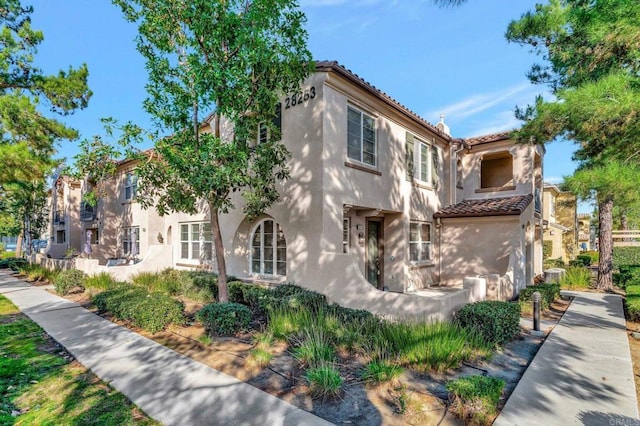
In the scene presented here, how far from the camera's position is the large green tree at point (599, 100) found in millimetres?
6934

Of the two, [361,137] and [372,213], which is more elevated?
[361,137]

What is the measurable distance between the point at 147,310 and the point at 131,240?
16.0 meters

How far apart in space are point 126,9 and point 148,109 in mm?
2665

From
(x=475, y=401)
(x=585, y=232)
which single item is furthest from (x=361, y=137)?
(x=585, y=232)

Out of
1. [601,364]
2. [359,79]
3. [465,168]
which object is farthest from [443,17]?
[465,168]

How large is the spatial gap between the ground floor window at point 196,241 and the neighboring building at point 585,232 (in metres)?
49.1

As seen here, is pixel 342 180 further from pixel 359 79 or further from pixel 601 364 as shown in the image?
pixel 601 364

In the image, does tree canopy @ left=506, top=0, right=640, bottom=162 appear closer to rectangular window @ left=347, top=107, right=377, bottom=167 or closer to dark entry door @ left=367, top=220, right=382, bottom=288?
rectangular window @ left=347, top=107, right=377, bottom=167

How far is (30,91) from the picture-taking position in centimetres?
1343

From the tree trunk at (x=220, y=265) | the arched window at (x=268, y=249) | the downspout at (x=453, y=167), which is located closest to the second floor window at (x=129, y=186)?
the arched window at (x=268, y=249)

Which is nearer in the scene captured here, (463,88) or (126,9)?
(126,9)

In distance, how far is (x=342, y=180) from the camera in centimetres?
1042

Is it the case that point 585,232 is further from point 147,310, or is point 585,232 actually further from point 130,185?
point 147,310

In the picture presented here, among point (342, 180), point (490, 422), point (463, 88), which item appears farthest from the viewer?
point (463, 88)
